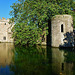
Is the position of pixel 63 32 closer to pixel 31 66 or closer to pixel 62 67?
pixel 62 67

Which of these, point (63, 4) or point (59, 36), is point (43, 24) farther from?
point (63, 4)

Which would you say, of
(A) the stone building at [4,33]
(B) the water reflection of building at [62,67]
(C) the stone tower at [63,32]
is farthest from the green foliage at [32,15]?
(A) the stone building at [4,33]

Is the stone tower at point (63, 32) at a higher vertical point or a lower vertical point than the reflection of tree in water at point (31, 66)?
higher

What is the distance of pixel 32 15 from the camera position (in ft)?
68.3

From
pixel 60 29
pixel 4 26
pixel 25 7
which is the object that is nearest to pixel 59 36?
pixel 60 29

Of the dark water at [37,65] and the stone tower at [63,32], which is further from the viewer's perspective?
the stone tower at [63,32]

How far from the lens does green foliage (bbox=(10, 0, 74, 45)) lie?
1976 cm

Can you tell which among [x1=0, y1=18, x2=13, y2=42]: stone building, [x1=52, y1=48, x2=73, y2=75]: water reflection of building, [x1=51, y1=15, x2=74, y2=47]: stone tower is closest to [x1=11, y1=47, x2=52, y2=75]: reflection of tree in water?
[x1=52, y1=48, x2=73, y2=75]: water reflection of building

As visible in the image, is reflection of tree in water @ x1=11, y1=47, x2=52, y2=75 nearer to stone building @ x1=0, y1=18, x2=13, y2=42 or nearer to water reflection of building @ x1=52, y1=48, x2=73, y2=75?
water reflection of building @ x1=52, y1=48, x2=73, y2=75

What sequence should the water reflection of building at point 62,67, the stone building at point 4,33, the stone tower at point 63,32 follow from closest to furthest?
1. the water reflection of building at point 62,67
2. the stone tower at point 63,32
3. the stone building at point 4,33

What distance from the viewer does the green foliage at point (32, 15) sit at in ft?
64.8

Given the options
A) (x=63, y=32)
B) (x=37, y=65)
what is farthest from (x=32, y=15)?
(x=37, y=65)

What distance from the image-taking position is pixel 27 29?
19.8m

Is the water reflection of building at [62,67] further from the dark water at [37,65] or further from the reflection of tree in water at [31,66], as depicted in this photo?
the reflection of tree in water at [31,66]
